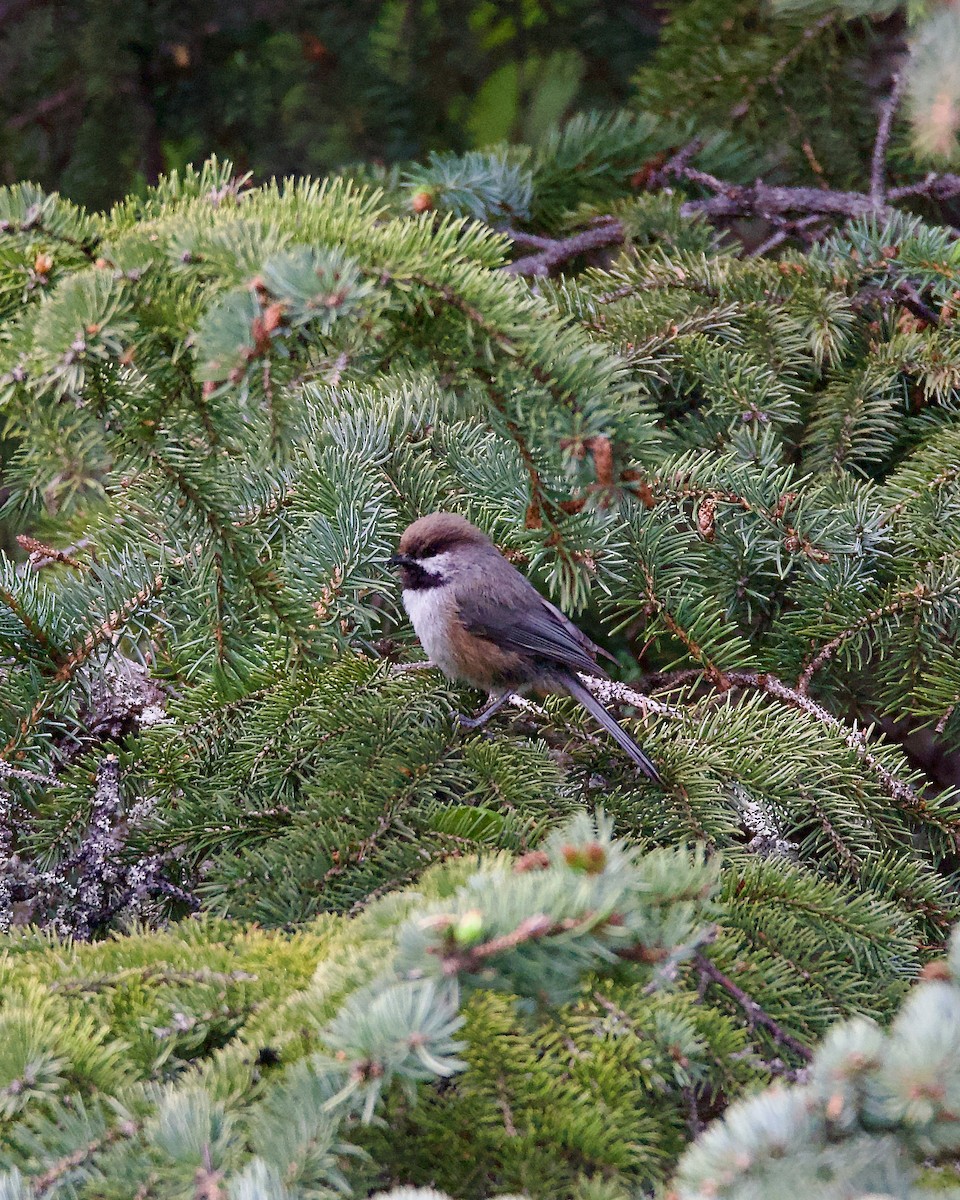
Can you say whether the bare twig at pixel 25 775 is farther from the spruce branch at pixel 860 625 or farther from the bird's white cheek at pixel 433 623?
the spruce branch at pixel 860 625

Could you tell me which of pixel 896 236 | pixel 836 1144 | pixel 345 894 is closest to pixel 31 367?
pixel 345 894

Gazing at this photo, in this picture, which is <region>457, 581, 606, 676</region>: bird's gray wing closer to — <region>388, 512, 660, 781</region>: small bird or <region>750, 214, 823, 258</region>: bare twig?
<region>388, 512, 660, 781</region>: small bird

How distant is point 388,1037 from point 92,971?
0.60 m

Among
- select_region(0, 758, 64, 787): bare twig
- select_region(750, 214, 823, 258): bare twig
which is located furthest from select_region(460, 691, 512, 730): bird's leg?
select_region(750, 214, 823, 258): bare twig

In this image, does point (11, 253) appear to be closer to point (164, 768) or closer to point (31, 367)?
point (31, 367)

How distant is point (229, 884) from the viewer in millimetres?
1965

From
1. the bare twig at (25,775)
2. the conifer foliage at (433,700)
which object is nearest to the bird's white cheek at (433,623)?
the conifer foliage at (433,700)

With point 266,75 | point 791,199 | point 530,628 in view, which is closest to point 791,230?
point 791,199

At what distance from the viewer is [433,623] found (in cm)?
292

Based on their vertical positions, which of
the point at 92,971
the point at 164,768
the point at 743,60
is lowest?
the point at 164,768

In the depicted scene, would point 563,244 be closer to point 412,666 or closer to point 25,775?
point 412,666

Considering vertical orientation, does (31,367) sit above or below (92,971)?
above

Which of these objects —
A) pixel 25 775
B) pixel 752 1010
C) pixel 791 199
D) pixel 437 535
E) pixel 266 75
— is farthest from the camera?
pixel 266 75

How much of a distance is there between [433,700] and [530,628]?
2.93 ft
